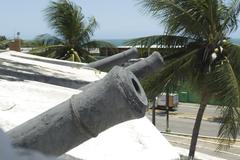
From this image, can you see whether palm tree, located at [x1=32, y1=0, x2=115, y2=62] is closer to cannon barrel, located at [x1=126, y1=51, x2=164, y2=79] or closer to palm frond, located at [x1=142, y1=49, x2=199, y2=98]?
palm frond, located at [x1=142, y1=49, x2=199, y2=98]

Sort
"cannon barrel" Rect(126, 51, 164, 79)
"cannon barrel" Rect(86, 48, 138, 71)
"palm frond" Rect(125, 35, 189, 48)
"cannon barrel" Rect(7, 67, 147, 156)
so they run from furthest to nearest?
"palm frond" Rect(125, 35, 189, 48) → "cannon barrel" Rect(86, 48, 138, 71) → "cannon barrel" Rect(126, 51, 164, 79) → "cannon barrel" Rect(7, 67, 147, 156)

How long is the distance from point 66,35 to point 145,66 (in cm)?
1462

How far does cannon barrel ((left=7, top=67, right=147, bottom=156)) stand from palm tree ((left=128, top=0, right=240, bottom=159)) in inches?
401

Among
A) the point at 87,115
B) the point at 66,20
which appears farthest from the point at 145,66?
the point at 66,20

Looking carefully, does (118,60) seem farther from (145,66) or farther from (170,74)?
(170,74)

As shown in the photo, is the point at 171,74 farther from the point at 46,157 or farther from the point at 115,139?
the point at 46,157

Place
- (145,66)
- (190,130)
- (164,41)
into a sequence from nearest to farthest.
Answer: (145,66)
(164,41)
(190,130)

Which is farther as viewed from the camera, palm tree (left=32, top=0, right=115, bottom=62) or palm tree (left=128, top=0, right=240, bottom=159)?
palm tree (left=32, top=0, right=115, bottom=62)

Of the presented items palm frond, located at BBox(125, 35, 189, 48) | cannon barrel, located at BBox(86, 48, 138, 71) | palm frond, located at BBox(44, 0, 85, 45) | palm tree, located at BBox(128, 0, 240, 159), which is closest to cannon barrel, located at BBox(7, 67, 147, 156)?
cannon barrel, located at BBox(86, 48, 138, 71)

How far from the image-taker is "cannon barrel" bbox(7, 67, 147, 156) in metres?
2.62

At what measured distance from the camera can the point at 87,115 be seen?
269 centimetres

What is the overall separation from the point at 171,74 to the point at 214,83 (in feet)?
3.77

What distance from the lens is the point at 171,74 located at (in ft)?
43.8

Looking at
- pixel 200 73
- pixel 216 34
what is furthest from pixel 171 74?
pixel 216 34
